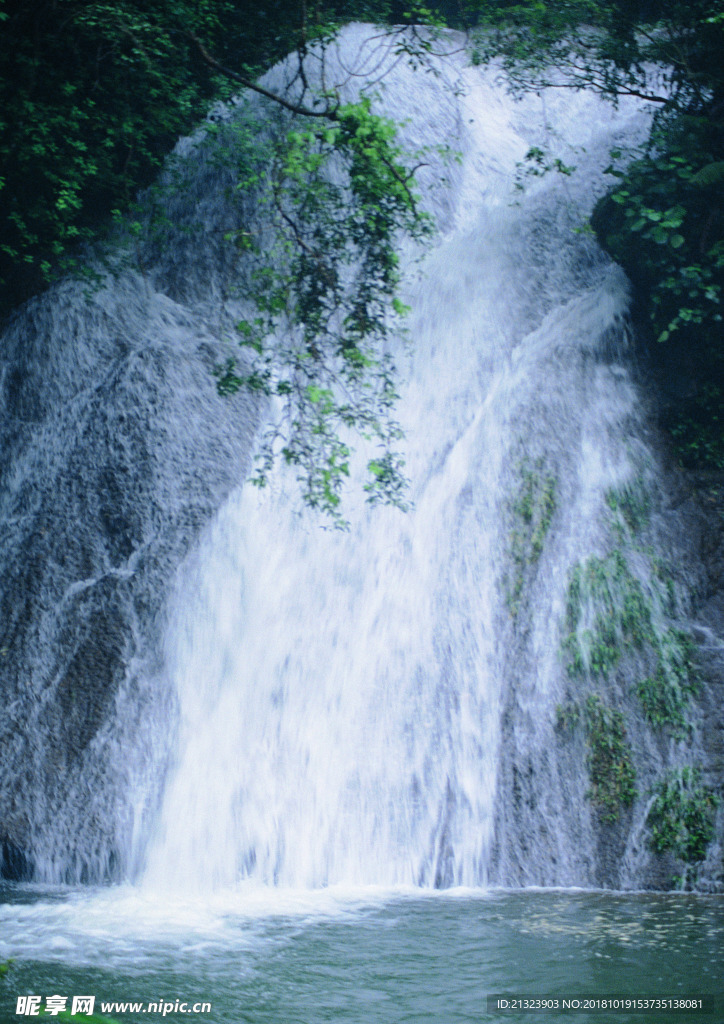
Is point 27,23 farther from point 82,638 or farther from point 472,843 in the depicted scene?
point 472,843

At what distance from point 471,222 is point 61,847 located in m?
9.17

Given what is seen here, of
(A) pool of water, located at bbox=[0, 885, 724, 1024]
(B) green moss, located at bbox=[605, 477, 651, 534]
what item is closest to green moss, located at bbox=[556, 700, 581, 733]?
(A) pool of water, located at bbox=[0, 885, 724, 1024]

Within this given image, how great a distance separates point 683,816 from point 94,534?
6162 millimetres

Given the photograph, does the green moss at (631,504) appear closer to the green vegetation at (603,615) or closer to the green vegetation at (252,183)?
the green vegetation at (603,615)

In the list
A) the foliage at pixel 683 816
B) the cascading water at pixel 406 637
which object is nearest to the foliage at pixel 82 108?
the cascading water at pixel 406 637

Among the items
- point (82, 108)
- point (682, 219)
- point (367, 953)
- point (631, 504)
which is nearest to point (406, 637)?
point (631, 504)

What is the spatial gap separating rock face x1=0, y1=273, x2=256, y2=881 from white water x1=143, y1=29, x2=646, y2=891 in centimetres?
42

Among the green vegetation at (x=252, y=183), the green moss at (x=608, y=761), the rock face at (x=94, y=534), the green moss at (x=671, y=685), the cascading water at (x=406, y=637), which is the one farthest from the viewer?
the rock face at (x=94, y=534)

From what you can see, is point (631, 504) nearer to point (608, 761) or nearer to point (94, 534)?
point (608, 761)

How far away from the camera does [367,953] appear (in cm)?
541

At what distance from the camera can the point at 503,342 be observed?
Answer: 419 inches

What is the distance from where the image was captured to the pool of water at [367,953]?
15.2 ft

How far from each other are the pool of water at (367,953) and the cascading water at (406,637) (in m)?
0.63

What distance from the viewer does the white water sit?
7473 millimetres
